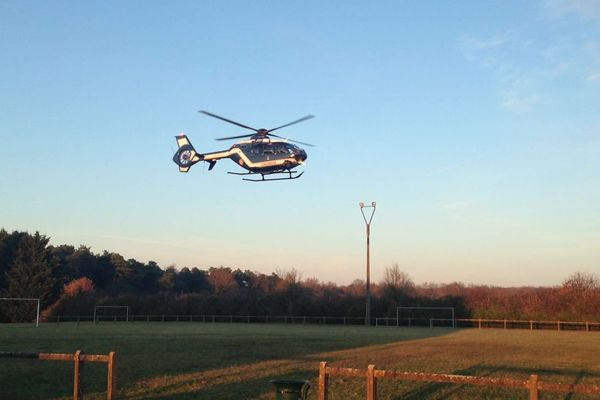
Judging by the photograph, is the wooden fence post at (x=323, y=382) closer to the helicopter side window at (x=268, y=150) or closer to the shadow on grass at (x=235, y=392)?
the shadow on grass at (x=235, y=392)

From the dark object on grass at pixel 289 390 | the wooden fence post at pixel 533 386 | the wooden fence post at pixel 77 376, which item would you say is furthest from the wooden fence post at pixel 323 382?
the wooden fence post at pixel 77 376

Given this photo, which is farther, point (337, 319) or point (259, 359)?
point (337, 319)

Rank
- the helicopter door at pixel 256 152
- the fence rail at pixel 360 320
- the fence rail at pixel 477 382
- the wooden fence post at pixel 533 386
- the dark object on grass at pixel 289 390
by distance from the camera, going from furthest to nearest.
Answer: the fence rail at pixel 360 320, the helicopter door at pixel 256 152, the dark object on grass at pixel 289 390, the wooden fence post at pixel 533 386, the fence rail at pixel 477 382

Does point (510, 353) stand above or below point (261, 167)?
below

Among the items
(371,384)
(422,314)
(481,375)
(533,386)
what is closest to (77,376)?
(371,384)

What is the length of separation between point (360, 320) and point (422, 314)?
6.76 m

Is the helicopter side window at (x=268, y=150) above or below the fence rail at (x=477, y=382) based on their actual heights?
above

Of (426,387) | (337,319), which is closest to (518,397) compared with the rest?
(426,387)

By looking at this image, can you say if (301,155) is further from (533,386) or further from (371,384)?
(533,386)

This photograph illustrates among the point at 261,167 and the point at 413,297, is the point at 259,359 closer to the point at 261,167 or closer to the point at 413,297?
the point at 261,167

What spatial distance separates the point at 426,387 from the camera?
57.7 ft

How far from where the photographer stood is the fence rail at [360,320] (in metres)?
63.8

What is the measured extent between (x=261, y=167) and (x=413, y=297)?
46262 mm

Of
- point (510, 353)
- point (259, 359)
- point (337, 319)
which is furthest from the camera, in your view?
point (337, 319)
